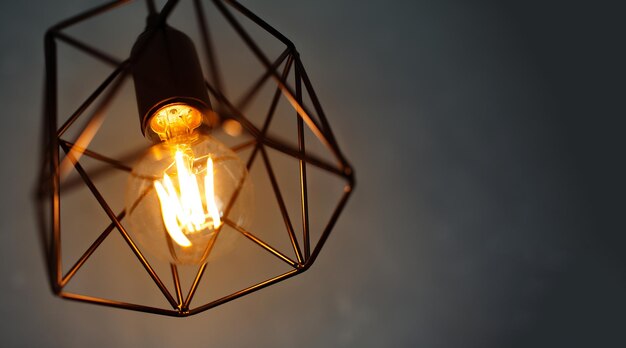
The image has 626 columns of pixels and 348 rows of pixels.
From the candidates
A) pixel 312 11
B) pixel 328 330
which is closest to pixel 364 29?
pixel 312 11

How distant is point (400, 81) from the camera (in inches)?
37.4

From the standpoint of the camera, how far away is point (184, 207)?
59cm

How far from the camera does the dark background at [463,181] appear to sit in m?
0.94

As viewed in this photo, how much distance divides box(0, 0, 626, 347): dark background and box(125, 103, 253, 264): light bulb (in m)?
0.35

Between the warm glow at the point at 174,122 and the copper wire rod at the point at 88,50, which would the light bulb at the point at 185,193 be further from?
the copper wire rod at the point at 88,50

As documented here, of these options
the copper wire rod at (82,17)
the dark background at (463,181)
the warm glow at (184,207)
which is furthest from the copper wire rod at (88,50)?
the dark background at (463,181)

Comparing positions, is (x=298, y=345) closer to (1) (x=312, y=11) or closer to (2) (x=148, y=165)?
(2) (x=148, y=165)

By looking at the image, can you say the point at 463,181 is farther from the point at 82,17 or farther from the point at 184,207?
the point at 82,17

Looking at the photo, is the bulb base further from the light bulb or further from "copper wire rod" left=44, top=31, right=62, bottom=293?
"copper wire rod" left=44, top=31, right=62, bottom=293

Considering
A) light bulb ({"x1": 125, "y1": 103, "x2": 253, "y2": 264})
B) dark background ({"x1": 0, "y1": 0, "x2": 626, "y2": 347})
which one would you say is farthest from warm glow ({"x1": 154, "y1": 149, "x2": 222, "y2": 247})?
dark background ({"x1": 0, "y1": 0, "x2": 626, "y2": 347})

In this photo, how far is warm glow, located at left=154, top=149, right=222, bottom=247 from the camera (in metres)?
0.59

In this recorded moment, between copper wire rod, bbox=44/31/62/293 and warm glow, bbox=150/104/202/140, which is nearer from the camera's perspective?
copper wire rod, bbox=44/31/62/293

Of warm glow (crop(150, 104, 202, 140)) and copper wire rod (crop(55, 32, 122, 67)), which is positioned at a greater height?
copper wire rod (crop(55, 32, 122, 67))

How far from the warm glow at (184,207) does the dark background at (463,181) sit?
0.38 meters
